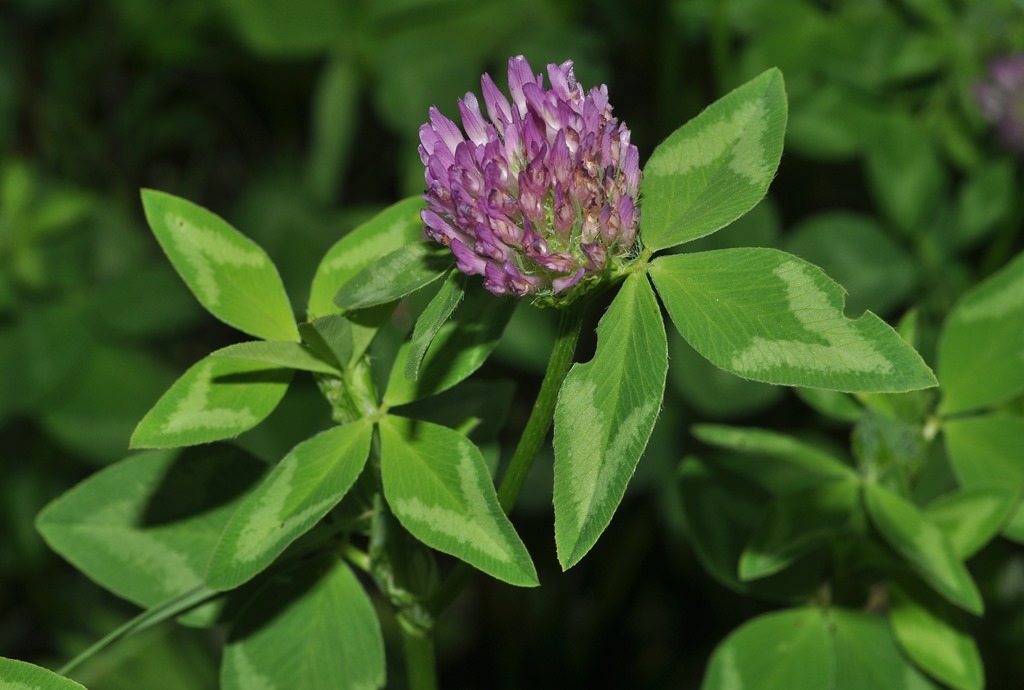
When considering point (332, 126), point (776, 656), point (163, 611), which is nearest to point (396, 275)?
point (163, 611)

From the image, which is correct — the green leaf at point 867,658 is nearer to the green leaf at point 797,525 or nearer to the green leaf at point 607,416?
the green leaf at point 797,525

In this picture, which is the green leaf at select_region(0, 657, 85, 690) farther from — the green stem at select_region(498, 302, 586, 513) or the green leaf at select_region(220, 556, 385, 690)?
the green stem at select_region(498, 302, 586, 513)

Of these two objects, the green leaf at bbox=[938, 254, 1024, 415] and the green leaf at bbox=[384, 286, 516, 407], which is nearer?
the green leaf at bbox=[384, 286, 516, 407]

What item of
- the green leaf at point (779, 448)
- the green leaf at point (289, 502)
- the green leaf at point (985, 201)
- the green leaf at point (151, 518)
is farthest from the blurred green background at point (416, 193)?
the green leaf at point (289, 502)

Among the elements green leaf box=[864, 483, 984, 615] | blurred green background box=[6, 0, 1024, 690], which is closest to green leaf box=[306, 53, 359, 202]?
blurred green background box=[6, 0, 1024, 690]

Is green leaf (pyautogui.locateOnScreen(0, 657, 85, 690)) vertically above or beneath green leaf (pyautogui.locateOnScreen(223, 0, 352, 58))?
above

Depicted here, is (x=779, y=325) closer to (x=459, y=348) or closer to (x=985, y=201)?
(x=459, y=348)
